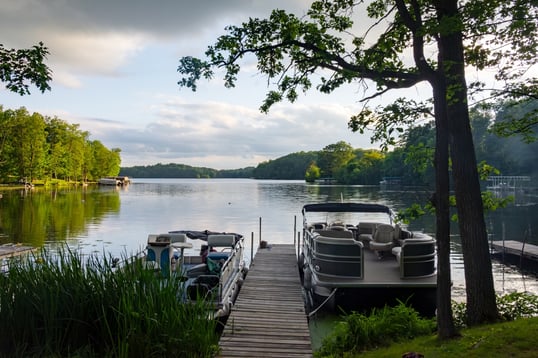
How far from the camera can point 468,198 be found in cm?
638

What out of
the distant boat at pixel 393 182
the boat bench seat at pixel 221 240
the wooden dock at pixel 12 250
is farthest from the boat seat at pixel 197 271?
the distant boat at pixel 393 182

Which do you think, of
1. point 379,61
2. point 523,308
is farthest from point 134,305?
point 523,308

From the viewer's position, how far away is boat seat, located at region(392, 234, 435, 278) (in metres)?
10.2

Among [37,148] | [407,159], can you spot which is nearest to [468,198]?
[407,159]

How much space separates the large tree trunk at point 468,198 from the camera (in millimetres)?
6371

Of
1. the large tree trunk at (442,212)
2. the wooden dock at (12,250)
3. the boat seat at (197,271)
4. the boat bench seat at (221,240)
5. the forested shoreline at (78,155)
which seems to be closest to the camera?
the large tree trunk at (442,212)

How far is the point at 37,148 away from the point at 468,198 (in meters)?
71.0

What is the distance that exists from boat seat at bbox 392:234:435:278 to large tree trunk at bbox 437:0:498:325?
3642 millimetres

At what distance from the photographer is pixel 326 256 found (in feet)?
34.3

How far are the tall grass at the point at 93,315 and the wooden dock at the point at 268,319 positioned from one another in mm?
1325

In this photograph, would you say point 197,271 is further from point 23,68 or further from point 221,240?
point 23,68

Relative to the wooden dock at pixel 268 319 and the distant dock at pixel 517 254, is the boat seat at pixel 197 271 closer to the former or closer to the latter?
the wooden dock at pixel 268 319

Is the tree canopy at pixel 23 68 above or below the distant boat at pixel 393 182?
above

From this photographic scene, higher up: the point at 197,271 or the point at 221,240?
the point at 221,240
